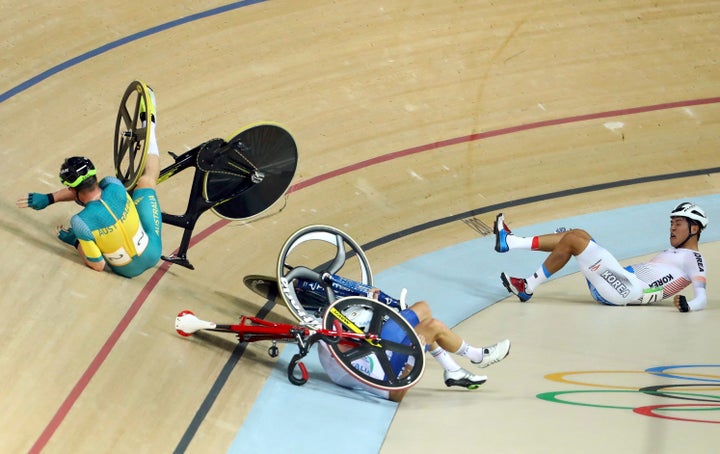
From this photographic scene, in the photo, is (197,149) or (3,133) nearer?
(197,149)

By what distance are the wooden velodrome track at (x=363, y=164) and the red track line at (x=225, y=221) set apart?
0.01 meters

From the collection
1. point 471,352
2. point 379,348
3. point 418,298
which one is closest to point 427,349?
point 471,352

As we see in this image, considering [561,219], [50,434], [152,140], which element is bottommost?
[561,219]

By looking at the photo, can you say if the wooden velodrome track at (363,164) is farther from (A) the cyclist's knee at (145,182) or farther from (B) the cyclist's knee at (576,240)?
(A) the cyclist's knee at (145,182)

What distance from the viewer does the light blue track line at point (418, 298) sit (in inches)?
179

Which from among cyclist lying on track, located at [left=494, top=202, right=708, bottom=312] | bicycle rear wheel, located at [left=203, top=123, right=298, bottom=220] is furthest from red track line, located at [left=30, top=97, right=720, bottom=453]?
cyclist lying on track, located at [left=494, top=202, right=708, bottom=312]

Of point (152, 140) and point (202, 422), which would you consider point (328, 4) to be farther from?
point (202, 422)

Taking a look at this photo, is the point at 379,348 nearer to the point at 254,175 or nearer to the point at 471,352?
the point at 471,352

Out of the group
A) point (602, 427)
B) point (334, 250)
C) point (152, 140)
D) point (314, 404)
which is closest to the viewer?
point (602, 427)

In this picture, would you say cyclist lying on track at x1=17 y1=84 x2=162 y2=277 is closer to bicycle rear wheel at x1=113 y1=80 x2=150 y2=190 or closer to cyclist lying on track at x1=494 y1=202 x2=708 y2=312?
bicycle rear wheel at x1=113 y1=80 x2=150 y2=190

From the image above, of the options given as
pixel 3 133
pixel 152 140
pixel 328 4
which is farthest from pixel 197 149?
pixel 328 4

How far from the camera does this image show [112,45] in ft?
23.3

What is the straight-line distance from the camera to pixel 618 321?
5.55 metres

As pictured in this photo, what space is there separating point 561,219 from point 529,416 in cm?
263
